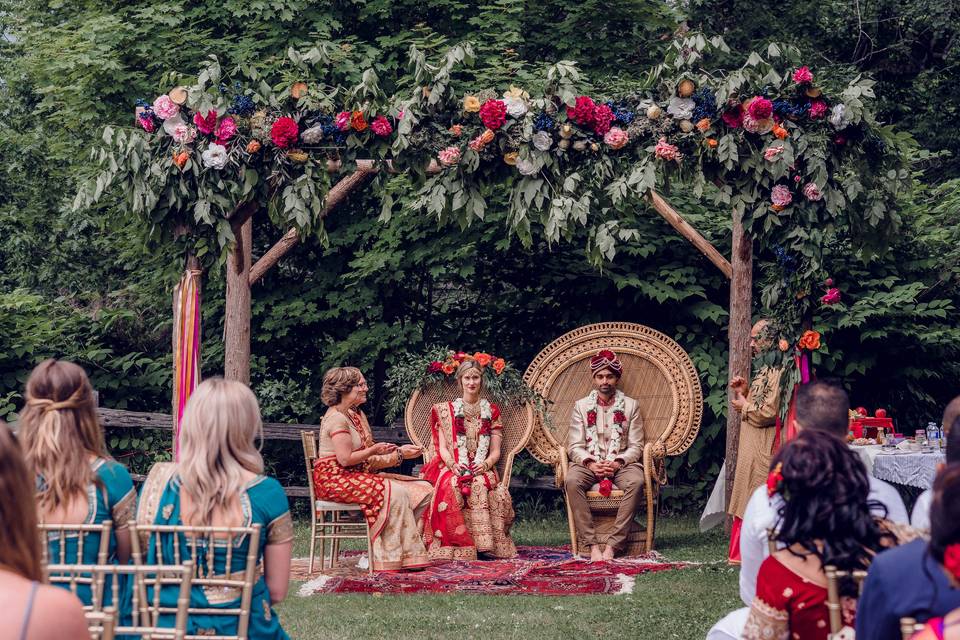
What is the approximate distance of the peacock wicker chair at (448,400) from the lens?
8789 millimetres

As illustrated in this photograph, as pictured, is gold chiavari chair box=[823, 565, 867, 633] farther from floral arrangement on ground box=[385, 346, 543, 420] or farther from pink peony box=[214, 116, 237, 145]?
floral arrangement on ground box=[385, 346, 543, 420]

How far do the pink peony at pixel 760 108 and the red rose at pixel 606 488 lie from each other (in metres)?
2.89

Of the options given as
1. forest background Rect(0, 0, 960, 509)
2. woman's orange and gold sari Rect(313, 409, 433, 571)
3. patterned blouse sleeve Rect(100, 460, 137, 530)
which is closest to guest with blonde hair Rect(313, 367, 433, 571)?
woman's orange and gold sari Rect(313, 409, 433, 571)

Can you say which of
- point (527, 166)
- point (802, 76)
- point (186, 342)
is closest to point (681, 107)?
point (802, 76)

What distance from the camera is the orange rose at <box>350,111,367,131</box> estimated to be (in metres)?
7.20

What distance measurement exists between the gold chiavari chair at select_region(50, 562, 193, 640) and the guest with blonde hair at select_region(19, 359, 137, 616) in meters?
0.09

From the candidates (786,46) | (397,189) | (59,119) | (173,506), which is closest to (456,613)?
(173,506)

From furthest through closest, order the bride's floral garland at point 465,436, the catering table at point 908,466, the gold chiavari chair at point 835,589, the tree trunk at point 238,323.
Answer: the bride's floral garland at point 465,436 < the tree trunk at point 238,323 < the catering table at point 908,466 < the gold chiavari chair at point 835,589

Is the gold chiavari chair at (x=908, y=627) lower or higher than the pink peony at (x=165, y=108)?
lower

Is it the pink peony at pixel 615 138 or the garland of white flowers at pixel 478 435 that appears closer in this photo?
the pink peony at pixel 615 138

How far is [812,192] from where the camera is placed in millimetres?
6910

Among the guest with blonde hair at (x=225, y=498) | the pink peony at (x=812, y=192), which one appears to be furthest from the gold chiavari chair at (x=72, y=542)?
the pink peony at (x=812, y=192)

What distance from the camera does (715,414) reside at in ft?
32.3

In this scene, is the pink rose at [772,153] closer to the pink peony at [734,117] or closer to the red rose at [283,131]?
the pink peony at [734,117]
